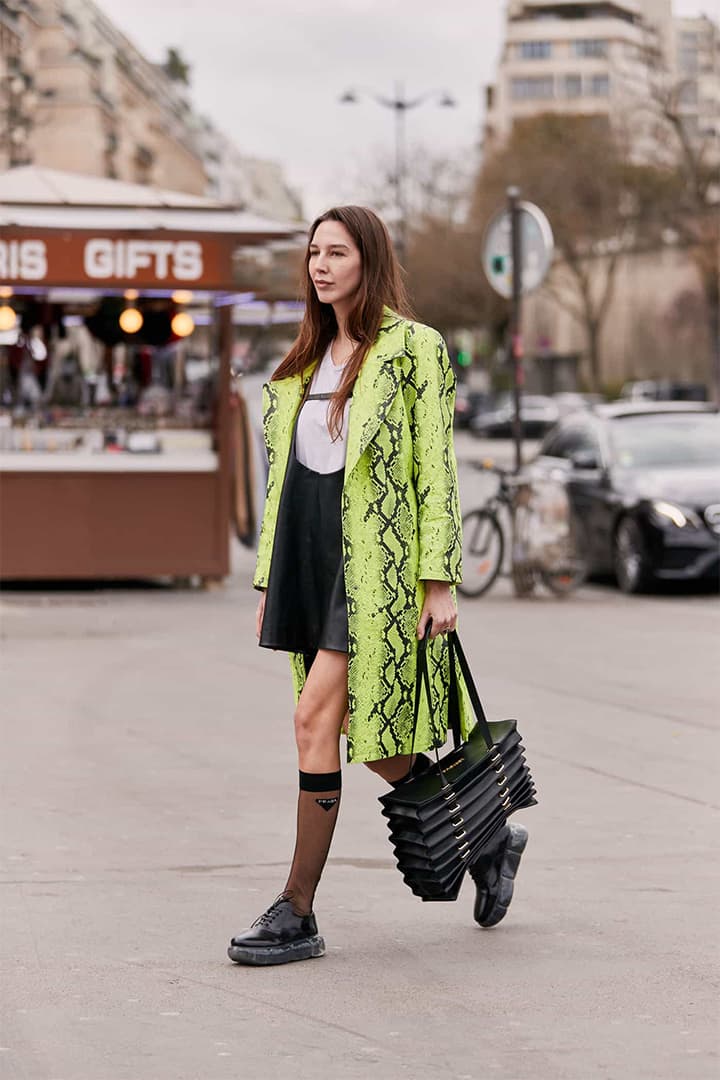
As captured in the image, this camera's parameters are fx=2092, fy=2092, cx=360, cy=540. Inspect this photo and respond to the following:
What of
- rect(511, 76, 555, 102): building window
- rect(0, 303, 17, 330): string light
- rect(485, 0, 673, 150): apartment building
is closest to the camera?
rect(0, 303, 17, 330): string light

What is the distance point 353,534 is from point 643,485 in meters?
11.8

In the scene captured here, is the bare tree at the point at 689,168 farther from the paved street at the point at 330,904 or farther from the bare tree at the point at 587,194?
the paved street at the point at 330,904

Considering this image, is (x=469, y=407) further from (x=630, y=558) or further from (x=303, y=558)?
(x=303, y=558)

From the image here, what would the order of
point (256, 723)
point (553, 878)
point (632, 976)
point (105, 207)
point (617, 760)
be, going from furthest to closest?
point (105, 207) < point (256, 723) < point (617, 760) < point (553, 878) < point (632, 976)

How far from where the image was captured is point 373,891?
5.96 m

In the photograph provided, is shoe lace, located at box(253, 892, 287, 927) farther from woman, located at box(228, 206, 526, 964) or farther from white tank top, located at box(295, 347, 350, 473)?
white tank top, located at box(295, 347, 350, 473)

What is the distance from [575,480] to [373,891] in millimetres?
11906

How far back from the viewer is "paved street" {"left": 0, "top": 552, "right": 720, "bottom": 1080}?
4363 mm

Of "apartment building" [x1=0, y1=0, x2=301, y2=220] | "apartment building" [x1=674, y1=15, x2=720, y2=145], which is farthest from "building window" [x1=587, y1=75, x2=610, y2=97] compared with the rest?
"apartment building" [x1=674, y1=15, x2=720, y2=145]

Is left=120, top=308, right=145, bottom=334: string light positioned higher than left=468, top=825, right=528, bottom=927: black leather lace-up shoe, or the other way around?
left=120, top=308, right=145, bottom=334: string light

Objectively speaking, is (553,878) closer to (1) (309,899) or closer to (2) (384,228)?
(1) (309,899)

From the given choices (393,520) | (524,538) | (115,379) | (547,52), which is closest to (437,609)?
(393,520)

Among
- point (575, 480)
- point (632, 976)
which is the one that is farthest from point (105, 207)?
point (632, 976)

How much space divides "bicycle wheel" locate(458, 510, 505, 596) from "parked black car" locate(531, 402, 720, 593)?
62cm
